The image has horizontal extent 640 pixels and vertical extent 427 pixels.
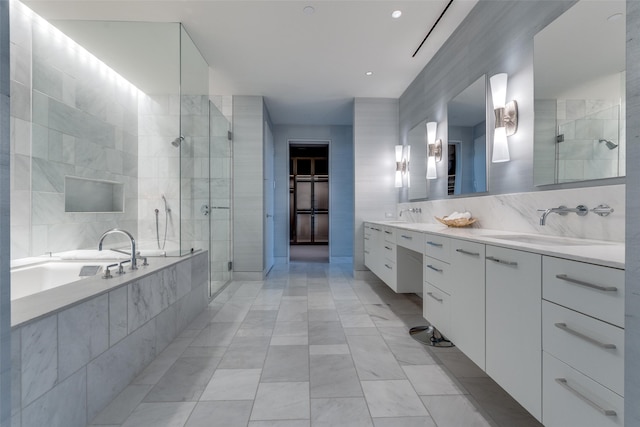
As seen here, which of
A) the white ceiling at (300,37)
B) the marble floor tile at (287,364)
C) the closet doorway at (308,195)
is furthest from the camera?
the closet doorway at (308,195)

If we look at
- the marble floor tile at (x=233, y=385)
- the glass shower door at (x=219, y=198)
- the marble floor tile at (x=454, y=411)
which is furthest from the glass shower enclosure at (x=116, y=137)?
the marble floor tile at (x=454, y=411)

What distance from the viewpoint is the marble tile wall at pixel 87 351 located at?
1.06 meters

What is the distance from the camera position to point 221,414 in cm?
140

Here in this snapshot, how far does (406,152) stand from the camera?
163 inches

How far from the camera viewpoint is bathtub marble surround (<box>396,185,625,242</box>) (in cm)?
129

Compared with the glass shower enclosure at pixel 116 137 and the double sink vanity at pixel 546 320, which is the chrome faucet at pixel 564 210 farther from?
the glass shower enclosure at pixel 116 137

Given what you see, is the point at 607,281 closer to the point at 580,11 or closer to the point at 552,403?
the point at 552,403

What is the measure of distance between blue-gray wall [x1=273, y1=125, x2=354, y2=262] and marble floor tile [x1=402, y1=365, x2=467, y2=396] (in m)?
4.10

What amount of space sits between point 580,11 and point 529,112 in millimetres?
534

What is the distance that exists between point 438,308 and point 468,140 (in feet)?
5.14

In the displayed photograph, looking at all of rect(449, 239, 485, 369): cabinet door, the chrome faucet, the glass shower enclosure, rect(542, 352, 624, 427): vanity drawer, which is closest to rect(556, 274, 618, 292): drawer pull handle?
rect(542, 352, 624, 427): vanity drawer

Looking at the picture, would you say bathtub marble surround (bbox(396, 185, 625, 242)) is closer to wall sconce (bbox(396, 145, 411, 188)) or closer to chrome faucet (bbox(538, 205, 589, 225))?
chrome faucet (bbox(538, 205, 589, 225))

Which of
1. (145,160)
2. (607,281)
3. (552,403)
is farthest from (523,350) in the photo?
(145,160)

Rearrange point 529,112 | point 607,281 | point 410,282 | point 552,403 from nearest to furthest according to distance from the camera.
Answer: point 607,281 < point 552,403 < point 529,112 < point 410,282
